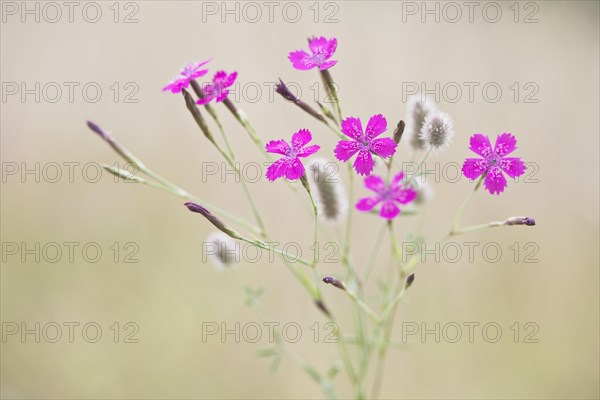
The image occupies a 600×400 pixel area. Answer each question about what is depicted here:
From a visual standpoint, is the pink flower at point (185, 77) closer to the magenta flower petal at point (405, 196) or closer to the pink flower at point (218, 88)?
the pink flower at point (218, 88)

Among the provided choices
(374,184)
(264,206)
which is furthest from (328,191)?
(264,206)

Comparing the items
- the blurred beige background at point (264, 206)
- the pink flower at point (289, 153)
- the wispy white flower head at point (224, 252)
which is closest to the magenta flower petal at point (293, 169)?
the pink flower at point (289, 153)

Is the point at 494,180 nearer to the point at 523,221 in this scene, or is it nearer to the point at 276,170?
the point at 523,221

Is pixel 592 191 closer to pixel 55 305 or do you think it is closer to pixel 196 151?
pixel 196 151

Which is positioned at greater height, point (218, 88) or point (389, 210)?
point (218, 88)

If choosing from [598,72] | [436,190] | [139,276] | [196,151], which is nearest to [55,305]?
[139,276]

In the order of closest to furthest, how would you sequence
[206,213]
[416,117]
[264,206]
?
[206,213] → [416,117] → [264,206]

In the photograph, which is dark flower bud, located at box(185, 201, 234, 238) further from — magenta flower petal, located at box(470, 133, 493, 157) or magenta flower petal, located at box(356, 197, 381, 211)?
magenta flower petal, located at box(470, 133, 493, 157)
